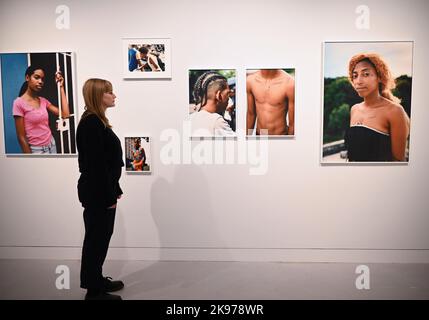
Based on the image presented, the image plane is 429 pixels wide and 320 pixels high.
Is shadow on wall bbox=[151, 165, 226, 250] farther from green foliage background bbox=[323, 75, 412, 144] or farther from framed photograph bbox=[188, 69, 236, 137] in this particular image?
green foliage background bbox=[323, 75, 412, 144]

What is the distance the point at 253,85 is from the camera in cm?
302

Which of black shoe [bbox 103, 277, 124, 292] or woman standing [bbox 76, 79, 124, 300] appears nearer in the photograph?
woman standing [bbox 76, 79, 124, 300]

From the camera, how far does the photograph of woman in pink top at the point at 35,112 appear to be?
10.1 feet

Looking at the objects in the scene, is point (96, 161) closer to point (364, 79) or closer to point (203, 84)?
point (203, 84)

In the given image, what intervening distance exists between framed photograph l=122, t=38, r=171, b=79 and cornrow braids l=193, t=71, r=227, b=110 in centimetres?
29

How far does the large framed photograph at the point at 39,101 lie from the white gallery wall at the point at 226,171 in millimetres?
102

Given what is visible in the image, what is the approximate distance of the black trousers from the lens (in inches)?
93.6

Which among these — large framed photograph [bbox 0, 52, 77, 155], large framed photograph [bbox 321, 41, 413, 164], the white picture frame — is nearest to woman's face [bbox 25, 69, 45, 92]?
large framed photograph [bbox 0, 52, 77, 155]

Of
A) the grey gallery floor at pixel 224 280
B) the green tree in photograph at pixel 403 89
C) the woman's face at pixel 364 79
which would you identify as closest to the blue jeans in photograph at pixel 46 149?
the grey gallery floor at pixel 224 280

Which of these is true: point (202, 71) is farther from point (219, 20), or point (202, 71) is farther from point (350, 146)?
point (350, 146)

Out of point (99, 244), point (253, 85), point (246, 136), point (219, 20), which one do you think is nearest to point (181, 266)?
point (99, 244)

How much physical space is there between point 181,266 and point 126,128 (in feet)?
4.67

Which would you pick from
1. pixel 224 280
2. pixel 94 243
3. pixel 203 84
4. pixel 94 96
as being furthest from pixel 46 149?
pixel 224 280

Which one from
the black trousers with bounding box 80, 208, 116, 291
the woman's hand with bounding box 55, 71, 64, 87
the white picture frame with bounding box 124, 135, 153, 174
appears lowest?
the black trousers with bounding box 80, 208, 116, 291
